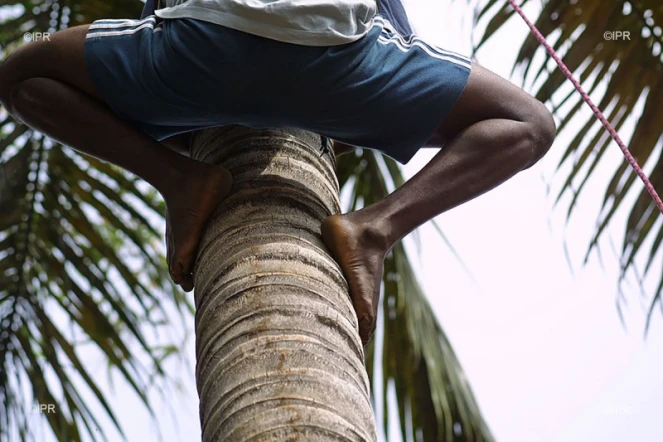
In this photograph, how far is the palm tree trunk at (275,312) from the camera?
144 cm

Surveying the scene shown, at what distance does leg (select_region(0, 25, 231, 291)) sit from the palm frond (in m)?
1.39

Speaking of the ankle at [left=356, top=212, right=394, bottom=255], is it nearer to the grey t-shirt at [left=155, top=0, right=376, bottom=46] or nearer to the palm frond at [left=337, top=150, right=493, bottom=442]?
the grey t-shirt at [left=155, top=0, right=376, bottom=46]

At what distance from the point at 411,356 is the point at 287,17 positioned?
5.63 ft

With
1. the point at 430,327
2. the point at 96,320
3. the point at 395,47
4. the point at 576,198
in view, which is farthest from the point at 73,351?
the point at 395,47

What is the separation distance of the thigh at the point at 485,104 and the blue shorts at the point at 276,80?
27 millimetres

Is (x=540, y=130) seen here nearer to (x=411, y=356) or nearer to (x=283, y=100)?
(x=283, y=100)

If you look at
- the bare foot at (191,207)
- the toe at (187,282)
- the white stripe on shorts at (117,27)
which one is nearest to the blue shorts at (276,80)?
the white stripe on shorts at (117,27)

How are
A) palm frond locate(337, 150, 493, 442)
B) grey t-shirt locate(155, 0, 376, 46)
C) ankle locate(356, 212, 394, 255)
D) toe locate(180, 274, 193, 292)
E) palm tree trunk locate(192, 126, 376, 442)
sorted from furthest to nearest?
palm frond locate(337, 150, 493, 442)
toe locate(180, 274, 193, 292)
ankle locate(356, 212, 394, 255)
grey t-shirt locate(155, 0, 376, 46)
palm tree trunk locate(192, 126, 376, 442)

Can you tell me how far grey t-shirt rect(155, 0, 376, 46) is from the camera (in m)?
1.71

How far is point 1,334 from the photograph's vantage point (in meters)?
3.27

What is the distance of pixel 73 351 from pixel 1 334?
263mm

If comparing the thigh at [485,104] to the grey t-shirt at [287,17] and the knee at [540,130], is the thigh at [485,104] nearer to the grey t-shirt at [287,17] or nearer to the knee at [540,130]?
the knee at [540,130]

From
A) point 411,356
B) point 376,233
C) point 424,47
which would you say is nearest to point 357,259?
point 376,233

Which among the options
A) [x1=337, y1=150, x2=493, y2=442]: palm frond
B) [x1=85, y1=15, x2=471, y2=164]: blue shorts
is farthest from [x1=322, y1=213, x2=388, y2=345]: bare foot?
[x1=337, y1=150, x2=493, y2=442]: palm frond
